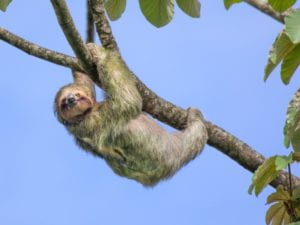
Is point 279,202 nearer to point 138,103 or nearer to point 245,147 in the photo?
point 245,147

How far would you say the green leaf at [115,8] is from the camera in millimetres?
5801

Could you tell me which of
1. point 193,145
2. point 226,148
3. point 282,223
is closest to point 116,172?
point 193,145

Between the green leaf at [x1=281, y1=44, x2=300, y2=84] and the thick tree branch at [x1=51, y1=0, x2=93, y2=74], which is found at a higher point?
the thick tree branch at [x1=51, y1=0, x2=93, y2=74]

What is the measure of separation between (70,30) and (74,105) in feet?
6.21

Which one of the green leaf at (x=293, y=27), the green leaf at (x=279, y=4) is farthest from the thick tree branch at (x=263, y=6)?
the green leaf at (x=293, y=27)

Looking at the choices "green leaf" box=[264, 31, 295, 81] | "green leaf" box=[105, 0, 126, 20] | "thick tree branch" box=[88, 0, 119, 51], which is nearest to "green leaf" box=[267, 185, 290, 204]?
"green leaf" box=[264, 31, 295, 81]

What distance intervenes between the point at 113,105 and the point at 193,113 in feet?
2.78

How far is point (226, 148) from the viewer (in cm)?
590

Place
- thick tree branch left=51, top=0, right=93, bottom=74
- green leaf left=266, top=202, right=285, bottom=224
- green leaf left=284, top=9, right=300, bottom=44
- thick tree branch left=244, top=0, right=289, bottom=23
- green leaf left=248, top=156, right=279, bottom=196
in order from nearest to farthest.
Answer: green leaf left=284, top=9, right=300, bottom=44 < green leaf left=248, top=156, right=279, bottom=196 < green leaf left=266, top=202, right=285, bottom=224 < thick tree branch left=51, top=0, right=93, bottom=74 < thick tree branch left=244, top=0, right=289, bottom=23

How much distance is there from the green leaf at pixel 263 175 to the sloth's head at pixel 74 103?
9.50 feet

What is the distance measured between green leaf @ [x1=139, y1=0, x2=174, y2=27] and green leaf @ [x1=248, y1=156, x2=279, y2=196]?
1801mm

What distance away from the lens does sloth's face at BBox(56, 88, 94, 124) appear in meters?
6.68

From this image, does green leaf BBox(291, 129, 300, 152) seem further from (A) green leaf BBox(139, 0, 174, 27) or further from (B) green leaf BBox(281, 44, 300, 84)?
(A) green leaf BBox(139, 0, 174, 27)

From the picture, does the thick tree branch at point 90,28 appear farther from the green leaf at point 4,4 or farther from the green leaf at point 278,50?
the green leaf at point 278,50
